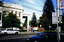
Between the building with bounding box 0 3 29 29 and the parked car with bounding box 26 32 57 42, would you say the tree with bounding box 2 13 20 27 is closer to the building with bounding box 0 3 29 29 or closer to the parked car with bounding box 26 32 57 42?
the building with bounding box 0 3 29 29

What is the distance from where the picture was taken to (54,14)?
18.0 feet

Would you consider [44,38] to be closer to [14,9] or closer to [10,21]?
[10,21]

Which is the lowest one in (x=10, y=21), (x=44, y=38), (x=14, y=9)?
(x=44, y=38)

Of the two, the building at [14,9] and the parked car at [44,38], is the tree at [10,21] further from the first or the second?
the parked car at [44,38]

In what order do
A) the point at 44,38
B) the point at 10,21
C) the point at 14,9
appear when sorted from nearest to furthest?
the point at 44,38 → the point at 10,21 → the point at 14,9

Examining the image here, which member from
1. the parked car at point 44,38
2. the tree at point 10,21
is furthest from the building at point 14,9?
the parked car at point 44,38

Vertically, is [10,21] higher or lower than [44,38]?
higher

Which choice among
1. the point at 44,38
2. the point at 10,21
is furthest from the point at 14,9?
the point at 44,38

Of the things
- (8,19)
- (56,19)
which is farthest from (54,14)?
(8,19)

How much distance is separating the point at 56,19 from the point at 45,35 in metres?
4.33

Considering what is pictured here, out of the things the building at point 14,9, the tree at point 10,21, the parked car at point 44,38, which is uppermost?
the building at point 14,9

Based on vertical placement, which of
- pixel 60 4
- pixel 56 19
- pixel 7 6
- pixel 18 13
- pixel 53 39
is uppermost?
pixel 7 6

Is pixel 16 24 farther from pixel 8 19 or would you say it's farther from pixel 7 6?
pixel 7 6

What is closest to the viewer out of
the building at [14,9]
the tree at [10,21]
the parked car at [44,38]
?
the parked car at [44,38]
